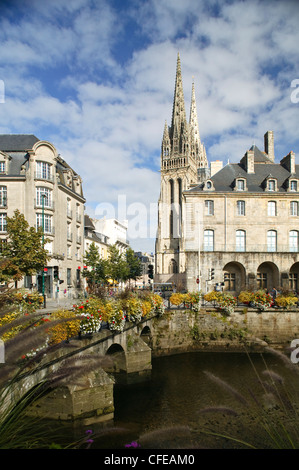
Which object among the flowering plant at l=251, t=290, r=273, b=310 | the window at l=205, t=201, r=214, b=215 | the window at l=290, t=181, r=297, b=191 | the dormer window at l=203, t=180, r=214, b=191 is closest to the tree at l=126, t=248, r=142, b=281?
→ the window at l=205, t=201, r=214, b=215

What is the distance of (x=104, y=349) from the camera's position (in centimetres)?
1295

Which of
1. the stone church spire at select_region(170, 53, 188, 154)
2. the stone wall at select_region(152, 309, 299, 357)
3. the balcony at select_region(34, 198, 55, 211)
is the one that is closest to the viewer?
the stone wall at select_region(152, 309, 299, 357)

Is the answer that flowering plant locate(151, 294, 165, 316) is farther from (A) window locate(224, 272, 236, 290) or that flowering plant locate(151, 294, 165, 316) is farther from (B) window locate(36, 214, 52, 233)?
(B) window locate(36, 214, 52, 233)

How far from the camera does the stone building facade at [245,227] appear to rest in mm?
30109

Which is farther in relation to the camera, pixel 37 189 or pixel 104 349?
pixel 37 189

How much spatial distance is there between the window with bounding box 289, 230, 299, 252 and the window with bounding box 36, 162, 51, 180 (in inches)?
981

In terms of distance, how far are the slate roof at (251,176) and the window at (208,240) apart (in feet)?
14.4

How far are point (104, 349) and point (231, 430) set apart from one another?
5177 mm

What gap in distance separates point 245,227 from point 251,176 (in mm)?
5979

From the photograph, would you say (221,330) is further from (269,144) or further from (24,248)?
(269,144)

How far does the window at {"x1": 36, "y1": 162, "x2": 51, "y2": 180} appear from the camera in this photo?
32975 mm

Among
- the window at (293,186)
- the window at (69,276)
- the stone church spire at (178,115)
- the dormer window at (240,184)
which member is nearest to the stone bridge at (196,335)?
the dormer window at (240,184)

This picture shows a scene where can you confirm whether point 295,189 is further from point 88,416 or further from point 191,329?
point 88,416
